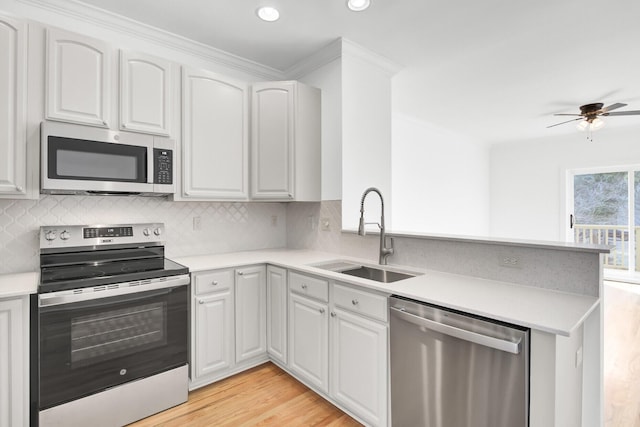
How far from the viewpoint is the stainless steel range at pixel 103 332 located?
67.1 inches

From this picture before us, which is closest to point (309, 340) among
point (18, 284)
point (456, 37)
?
point (18, 284)

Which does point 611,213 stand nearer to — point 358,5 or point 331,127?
point 331,127

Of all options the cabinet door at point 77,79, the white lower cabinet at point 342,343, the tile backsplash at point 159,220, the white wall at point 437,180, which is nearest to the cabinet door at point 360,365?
the white lower cabinet at point 342,343

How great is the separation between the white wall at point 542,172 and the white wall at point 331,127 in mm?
5579

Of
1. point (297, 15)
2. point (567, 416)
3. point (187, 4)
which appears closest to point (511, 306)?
point (567, 416)

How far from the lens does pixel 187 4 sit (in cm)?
224

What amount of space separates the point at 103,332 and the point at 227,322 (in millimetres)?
785

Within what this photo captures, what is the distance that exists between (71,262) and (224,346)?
1164 millimetres

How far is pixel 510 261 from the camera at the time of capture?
1871 mm

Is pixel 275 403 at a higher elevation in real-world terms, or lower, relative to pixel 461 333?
lower

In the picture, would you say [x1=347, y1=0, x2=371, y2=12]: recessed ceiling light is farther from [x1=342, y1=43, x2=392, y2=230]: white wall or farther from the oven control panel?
the oven control panel

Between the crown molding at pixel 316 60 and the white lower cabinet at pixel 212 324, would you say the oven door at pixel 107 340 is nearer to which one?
the white lower cabinet at pixel 212 324

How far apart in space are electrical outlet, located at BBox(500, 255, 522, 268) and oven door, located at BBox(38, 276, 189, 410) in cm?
196

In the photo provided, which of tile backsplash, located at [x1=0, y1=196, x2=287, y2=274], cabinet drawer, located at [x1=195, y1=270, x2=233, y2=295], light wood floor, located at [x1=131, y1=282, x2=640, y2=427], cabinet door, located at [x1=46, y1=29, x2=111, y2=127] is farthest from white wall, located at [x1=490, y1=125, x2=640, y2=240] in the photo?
cabinet door, located at [x1=46, y1=29, x2=111, y2=127]
